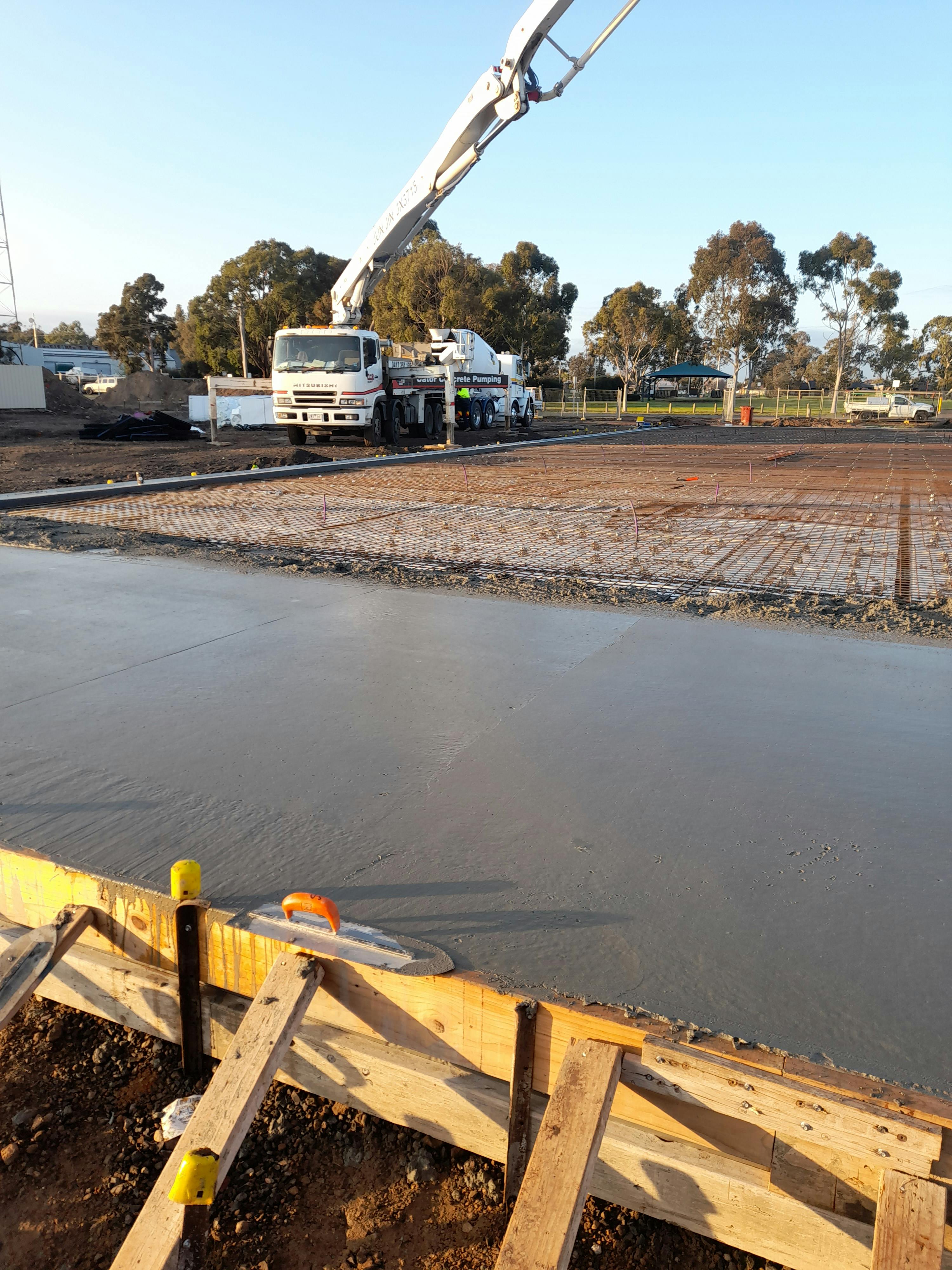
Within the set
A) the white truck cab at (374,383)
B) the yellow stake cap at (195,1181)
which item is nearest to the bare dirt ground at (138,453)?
the white truck cab at (374,383)

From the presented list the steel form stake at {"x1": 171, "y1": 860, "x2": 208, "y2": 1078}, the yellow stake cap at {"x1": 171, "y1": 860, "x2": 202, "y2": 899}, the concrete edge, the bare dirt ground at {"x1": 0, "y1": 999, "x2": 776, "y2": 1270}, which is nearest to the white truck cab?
the concrete edge

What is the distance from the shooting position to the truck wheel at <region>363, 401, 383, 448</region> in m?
21.8

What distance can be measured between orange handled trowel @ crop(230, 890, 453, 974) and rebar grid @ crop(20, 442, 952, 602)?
520 centimetres

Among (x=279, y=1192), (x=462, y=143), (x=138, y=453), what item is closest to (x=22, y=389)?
(x=138, y=453)

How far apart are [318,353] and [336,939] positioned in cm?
2012

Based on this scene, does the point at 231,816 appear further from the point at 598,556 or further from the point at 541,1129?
the point at 598,556

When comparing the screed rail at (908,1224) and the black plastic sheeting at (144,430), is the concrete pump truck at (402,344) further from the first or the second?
the screed rail at (908,1224)

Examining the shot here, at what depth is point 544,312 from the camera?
58.0m

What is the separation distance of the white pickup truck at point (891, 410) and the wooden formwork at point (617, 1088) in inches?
1978

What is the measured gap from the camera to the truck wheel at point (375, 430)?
21.8m

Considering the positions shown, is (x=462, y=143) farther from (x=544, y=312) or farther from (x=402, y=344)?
(x=544, y=312)

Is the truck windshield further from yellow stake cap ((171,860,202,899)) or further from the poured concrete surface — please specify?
yellow stake cap ((171,860,202,899))

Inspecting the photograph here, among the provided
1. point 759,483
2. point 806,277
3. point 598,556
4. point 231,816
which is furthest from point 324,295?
point 231,816

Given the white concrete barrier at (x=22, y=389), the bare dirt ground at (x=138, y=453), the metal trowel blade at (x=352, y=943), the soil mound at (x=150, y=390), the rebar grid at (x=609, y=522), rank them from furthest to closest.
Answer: the soil mound at (x=150, y=390) < the white concrete barrier at (x=22, y=389) < the bare dirt ground at (x=138, y=453) < the rebar grid at (x=609, y=522) < the metal trowel blade at (x=352, y=943)
